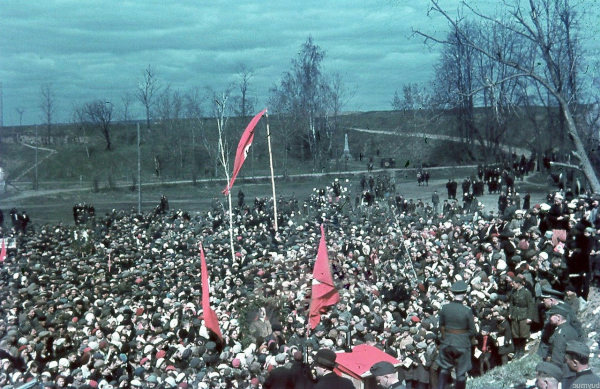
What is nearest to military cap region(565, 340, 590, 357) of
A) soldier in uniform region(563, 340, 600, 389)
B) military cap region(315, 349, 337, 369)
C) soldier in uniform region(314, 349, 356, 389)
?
soldier in uniform region(563, 340, 600, 389)

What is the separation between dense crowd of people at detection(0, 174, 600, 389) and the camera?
8000 mm

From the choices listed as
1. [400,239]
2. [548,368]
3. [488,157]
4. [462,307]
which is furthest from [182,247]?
[488,157]

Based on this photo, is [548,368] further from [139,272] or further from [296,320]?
[139,272]

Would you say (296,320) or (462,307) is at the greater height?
(462,307)

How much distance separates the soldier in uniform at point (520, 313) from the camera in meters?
7.95

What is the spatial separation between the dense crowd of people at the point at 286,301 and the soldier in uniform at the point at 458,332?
28cm

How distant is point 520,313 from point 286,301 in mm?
4777

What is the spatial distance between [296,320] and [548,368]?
6.45 m

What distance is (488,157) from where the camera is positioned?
38000 mm

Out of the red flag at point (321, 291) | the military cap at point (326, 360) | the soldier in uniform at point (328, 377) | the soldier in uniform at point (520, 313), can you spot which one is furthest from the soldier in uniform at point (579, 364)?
the red flag at point (321, 291)

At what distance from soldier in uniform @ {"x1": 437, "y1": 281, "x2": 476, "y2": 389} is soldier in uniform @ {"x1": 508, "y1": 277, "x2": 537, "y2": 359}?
271 centimetres

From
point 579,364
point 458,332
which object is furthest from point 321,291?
point 579,364

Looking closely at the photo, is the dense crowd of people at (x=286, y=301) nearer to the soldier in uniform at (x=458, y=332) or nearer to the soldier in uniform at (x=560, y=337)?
the soldier in uniform at (x=560, y=337)

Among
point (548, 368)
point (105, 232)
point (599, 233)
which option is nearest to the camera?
point (548, 368)
